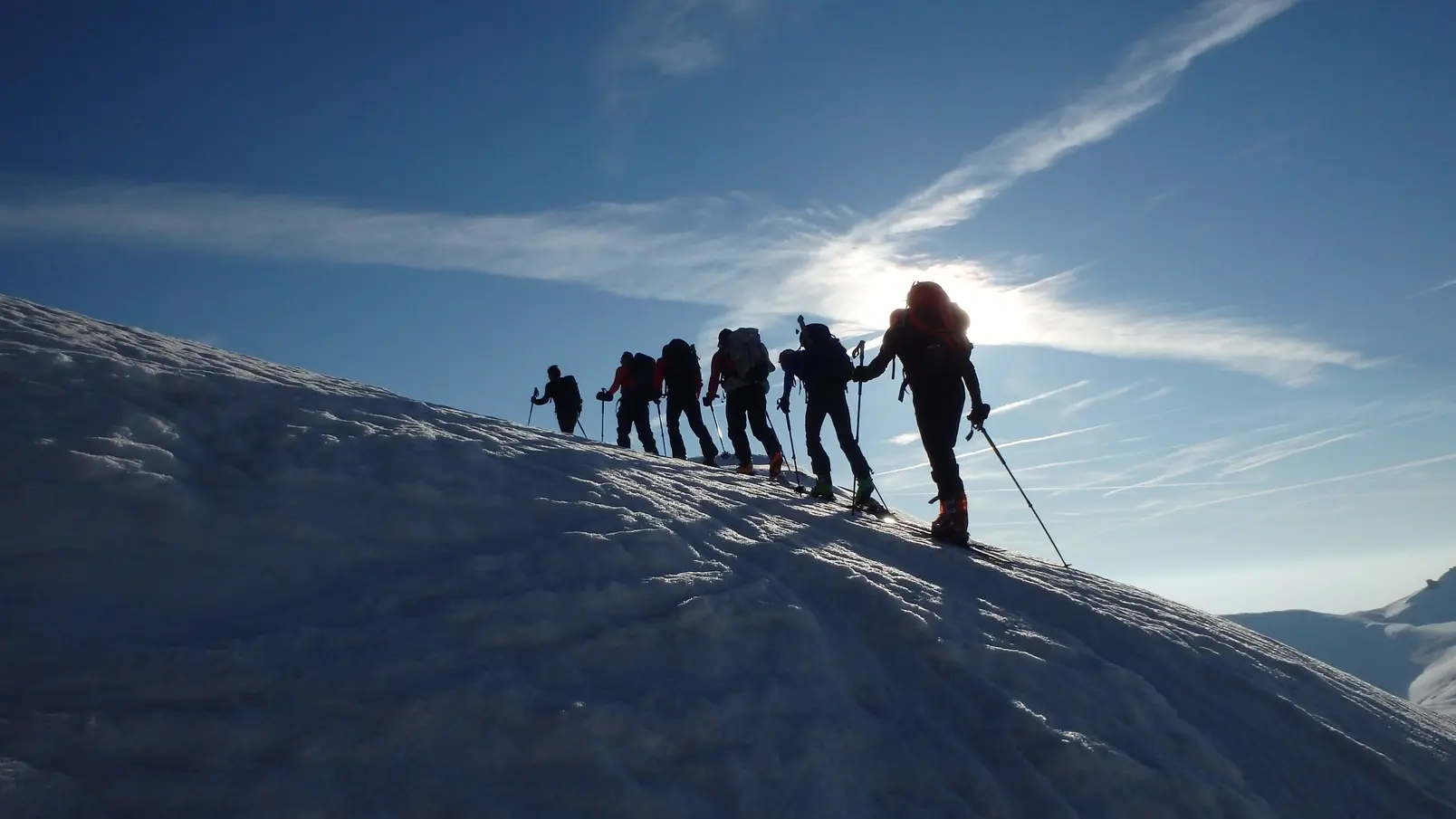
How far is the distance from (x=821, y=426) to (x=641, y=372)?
583 centimetres

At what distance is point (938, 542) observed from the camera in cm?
820

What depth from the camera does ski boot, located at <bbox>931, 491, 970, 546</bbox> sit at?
27.5 ft

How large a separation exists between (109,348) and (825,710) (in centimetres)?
617

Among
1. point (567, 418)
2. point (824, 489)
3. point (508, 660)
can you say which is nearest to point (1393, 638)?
point (567, 418)

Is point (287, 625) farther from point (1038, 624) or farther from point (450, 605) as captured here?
point (1038, 624)

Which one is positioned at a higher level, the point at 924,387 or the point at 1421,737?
the point at 924,387

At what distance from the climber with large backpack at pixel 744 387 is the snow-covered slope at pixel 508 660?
6056 mm

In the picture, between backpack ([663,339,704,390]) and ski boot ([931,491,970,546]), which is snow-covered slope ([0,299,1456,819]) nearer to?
ski boot ([931,491,970,546])

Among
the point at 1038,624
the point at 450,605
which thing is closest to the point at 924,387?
the point at 1038,624

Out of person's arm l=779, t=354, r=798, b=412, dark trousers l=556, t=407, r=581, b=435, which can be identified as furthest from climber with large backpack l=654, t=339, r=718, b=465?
dark trousers l=556, t=407, r=581, b=435

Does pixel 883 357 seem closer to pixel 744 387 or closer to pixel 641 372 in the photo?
pixel 744 387

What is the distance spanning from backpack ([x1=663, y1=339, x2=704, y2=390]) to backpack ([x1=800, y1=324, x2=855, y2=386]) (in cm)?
381

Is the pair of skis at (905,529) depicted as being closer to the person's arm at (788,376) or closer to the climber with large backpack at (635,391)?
the person's arm at (788,376)

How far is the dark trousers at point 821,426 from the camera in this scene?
10.6 meters
